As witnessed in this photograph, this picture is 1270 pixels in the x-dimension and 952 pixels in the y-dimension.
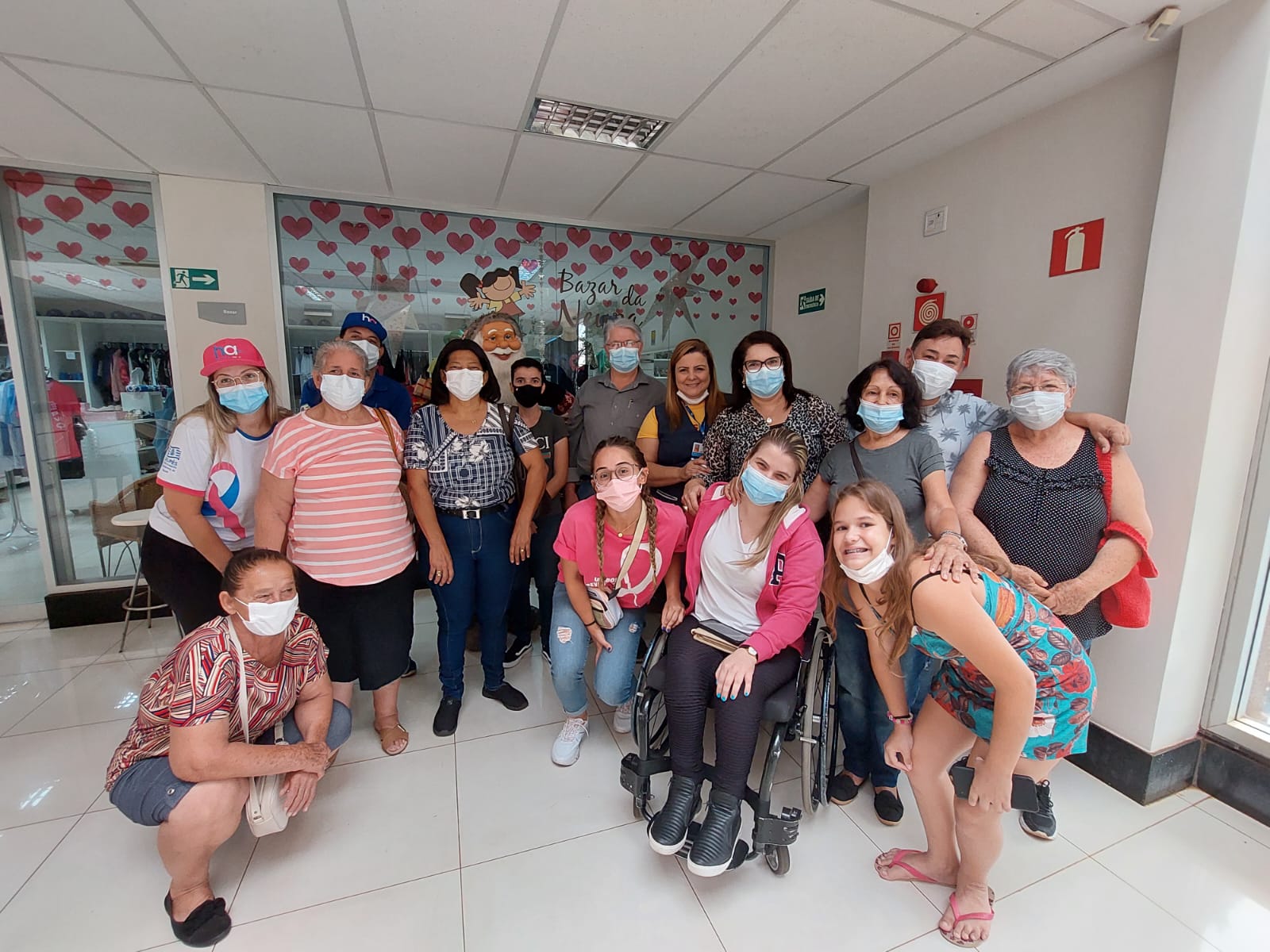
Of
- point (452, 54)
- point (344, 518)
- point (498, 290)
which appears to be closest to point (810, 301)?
point (498, 290)

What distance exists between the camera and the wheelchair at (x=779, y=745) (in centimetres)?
162

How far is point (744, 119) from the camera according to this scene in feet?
8.32

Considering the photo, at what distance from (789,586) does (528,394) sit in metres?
1.67

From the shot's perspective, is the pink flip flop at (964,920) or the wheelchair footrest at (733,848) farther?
the wheelchair footrest at (733,848)

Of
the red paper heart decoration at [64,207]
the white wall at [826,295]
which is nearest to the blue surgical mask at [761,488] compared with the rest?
the white wall at [826,295]

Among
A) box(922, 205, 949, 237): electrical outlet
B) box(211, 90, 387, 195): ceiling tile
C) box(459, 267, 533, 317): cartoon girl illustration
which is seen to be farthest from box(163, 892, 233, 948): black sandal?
box(922, 205, 949, 237): electrical outlet

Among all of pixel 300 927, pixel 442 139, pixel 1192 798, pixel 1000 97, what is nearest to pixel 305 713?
pixel 300 927

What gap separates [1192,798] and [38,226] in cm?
622

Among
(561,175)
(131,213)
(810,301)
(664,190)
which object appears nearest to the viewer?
(561,175)

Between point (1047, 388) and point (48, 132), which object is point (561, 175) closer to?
point (48, 132)

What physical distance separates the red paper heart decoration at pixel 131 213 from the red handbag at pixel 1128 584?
489 cm

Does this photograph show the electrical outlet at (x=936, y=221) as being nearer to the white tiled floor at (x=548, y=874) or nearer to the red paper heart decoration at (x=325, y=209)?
the white tiled floor at (x=548, y=874)

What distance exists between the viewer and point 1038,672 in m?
1.41

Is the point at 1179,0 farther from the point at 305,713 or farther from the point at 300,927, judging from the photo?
the point at 300,927
